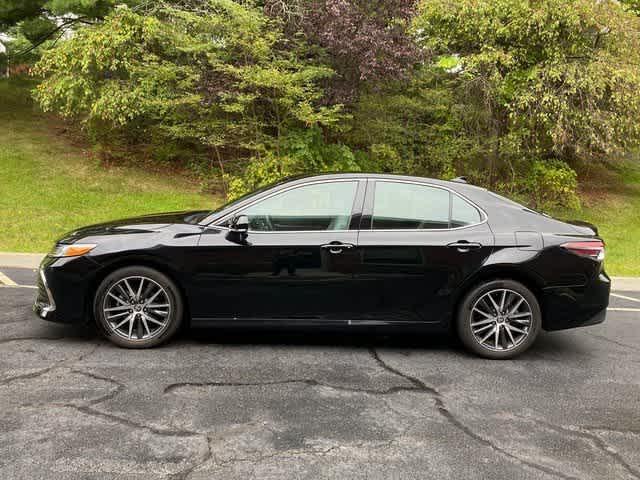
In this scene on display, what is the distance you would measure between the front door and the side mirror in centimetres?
5

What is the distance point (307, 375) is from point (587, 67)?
40.8 ft

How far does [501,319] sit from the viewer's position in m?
5.09

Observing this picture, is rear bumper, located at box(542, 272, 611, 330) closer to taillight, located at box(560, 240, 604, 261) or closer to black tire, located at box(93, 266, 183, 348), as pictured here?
taillight, located at box(560, 240, 604, 261)

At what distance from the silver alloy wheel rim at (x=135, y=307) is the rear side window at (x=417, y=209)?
189 centimetres

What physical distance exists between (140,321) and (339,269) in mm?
1699

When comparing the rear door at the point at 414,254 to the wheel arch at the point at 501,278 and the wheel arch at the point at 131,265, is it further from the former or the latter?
the wheel arch at the point at 131,265

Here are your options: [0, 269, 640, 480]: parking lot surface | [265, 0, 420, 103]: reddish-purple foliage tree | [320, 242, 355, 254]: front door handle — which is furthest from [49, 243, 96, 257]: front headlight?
[265, 0, 420, 103]: reddish-purple foliage tree

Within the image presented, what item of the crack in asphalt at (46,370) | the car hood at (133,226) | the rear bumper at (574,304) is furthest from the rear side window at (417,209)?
the crack in asphalt at (46,370)

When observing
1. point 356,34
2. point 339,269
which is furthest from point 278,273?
point 356,34

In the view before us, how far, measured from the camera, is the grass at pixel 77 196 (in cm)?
1123

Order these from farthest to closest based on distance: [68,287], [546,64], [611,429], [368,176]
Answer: [546,64] < [368,176] < [68,287] < [611,429]

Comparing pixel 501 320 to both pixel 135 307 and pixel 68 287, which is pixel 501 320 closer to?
pixel 135 307

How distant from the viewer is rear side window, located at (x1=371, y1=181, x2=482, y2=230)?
5.10 m

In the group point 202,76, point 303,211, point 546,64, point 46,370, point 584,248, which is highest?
point 546,64
